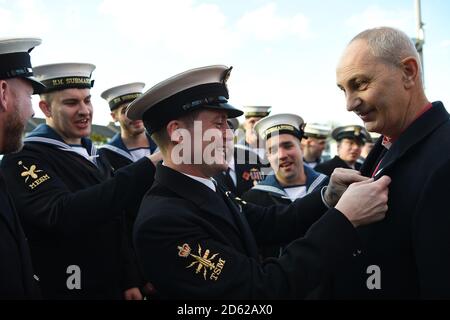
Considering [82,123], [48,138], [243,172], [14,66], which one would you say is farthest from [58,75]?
[243,172]

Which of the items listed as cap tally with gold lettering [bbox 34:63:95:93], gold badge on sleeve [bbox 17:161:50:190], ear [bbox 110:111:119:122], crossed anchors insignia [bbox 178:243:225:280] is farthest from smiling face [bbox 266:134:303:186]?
crossed anchors insignia [bbox 178:243:225:280]

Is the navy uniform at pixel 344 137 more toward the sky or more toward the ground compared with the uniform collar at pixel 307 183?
more toward the sky

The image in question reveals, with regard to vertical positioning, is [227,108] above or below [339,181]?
above

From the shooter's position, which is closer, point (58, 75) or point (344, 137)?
point (58, 75)

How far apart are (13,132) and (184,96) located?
36.4 inches

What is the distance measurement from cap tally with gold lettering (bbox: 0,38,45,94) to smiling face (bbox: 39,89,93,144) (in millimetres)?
1048

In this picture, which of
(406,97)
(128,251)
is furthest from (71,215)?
(406,97)

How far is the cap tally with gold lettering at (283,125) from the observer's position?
5.26m

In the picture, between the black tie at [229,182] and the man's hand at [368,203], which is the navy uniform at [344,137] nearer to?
the black tie at [229,182]

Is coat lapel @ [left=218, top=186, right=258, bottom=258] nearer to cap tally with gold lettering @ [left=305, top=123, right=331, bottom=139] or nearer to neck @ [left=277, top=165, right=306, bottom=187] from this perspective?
neck @ [left=277, top=165, right=306, bottom=187]

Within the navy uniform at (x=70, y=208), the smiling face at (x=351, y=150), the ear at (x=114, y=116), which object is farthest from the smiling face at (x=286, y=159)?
the smiling face at (x=351, y=150)

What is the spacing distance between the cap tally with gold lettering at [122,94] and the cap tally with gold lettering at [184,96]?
281 centimetres

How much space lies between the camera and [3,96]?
2246mm

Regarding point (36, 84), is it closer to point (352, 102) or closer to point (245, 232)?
point (245, 232)
